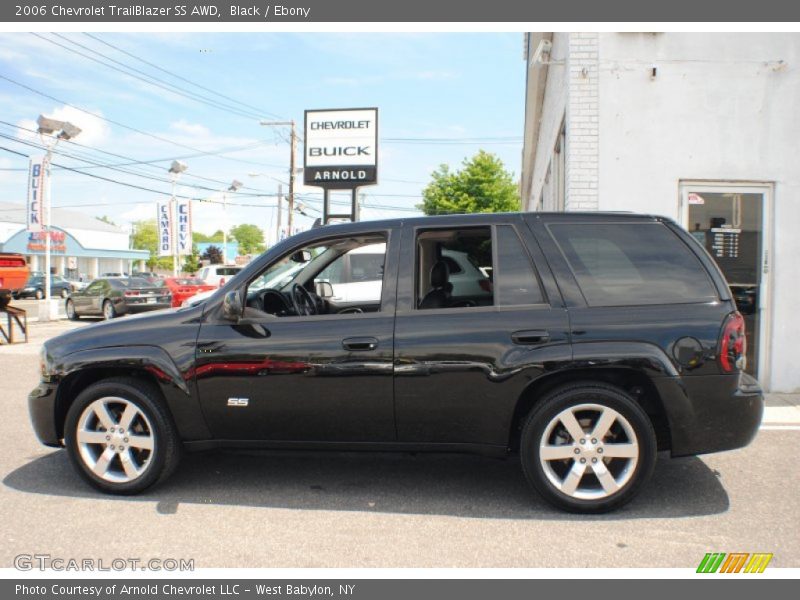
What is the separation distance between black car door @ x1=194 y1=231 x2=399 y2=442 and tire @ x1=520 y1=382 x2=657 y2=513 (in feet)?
2.96

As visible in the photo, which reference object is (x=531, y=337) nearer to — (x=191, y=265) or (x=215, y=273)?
(x=215, y=273)

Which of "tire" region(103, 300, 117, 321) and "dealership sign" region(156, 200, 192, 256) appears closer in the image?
"tire" region(103, 300, 117, 321)

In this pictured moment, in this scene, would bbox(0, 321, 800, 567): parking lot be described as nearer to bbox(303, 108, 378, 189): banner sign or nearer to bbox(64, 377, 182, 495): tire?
bbox(64, 377, 182, 495): tire

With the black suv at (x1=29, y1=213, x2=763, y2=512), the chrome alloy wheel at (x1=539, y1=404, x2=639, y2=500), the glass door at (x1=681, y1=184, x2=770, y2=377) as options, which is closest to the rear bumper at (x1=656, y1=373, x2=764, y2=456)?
the black suv at (x1=29, y1=213, x2=763, y2=512)

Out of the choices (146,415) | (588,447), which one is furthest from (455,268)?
(146,415)

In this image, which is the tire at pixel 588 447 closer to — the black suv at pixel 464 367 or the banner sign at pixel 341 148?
the black suv at pixel 464 367

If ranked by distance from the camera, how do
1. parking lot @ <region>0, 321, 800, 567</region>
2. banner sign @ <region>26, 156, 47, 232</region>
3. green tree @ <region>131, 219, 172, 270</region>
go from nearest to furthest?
parking lot @ <region>0, 321, 800, 567</region> < banner sign @ <region>26, 156, 47, 232</region> < green tree @ <region>131, 219, 172, 270</region>

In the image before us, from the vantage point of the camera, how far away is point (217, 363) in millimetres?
4273

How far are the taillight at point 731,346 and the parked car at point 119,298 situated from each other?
19.2 m

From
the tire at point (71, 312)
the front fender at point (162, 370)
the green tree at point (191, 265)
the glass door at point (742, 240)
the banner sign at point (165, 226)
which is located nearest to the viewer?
the front fender at point (162, 370)

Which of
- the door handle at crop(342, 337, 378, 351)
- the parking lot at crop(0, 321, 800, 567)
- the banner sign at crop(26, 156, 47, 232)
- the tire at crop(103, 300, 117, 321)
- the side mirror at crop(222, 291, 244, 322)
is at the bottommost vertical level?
the parking lot at crop(0, 321, 800, 567)

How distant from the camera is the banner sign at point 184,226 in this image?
39781 mm

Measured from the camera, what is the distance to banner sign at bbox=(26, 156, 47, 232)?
2305 centimetres

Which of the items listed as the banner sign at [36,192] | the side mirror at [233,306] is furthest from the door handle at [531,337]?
the banner sign at [36,192]
